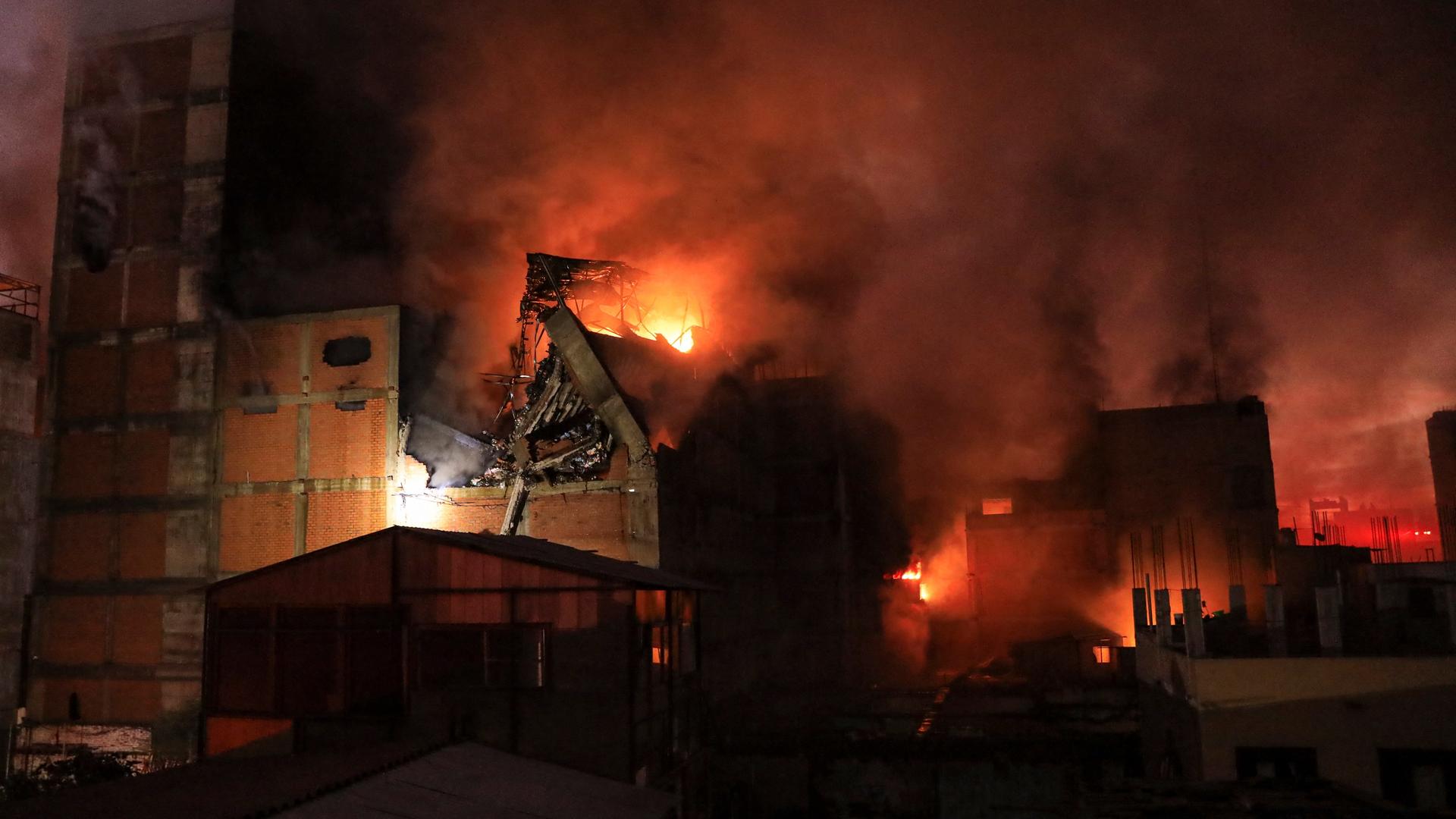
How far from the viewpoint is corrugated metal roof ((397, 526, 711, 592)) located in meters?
13.9

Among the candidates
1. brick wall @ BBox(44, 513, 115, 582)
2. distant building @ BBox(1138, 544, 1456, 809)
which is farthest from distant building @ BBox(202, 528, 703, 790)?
brick wall @ BBox(44, 513, 115, 582)

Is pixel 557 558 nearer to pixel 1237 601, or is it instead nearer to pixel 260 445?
pixel 260 445

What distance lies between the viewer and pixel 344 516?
75.0 feet

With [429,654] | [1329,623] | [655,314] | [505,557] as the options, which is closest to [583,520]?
[505,557]

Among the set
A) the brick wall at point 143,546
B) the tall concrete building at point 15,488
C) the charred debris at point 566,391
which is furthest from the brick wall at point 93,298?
the charred debris at point 566,391

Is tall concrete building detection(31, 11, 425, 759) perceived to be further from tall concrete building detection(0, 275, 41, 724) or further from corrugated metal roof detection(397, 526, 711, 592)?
corrugated metal roof detection(397, 526, 711, 592)

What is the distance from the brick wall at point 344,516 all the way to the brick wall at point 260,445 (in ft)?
4.06

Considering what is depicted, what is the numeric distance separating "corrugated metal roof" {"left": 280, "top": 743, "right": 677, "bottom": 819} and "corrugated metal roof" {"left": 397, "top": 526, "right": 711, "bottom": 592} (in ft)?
8.30

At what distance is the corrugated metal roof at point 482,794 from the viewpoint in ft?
31.0

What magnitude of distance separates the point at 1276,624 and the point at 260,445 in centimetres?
2169

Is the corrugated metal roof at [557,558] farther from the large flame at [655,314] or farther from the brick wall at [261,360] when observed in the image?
the brick wall at [261,360]

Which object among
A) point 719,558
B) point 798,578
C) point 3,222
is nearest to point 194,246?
point 3,222

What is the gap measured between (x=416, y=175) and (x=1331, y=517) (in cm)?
5269

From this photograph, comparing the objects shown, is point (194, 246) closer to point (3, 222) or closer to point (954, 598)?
Answer: point (3, 222)
